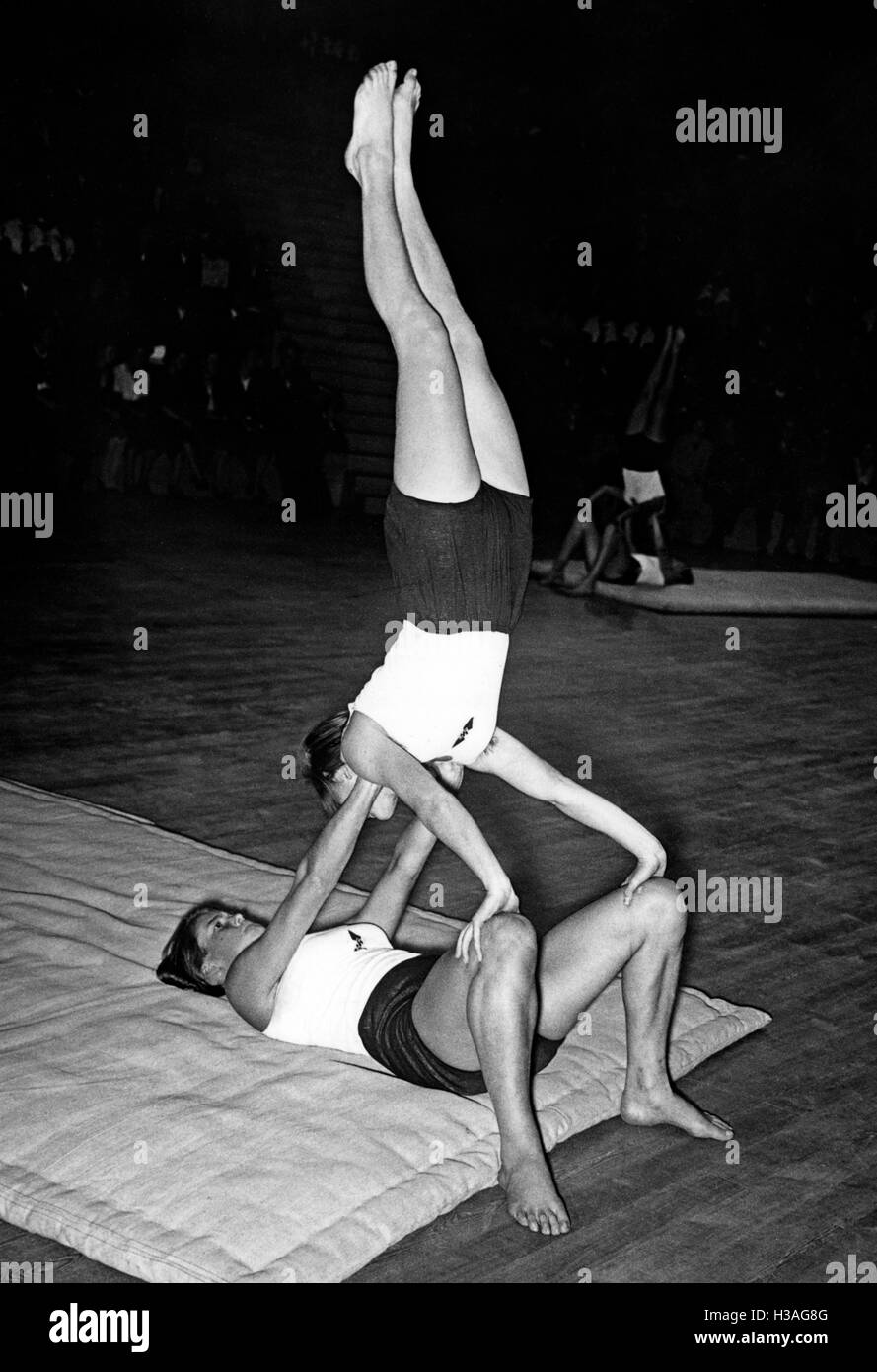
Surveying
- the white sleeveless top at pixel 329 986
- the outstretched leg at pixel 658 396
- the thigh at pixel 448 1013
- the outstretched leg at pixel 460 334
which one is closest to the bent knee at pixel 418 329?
the outstretched leg at pixel 460 334

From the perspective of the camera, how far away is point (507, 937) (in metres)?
2.03

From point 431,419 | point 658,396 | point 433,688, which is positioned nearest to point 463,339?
point 431,419

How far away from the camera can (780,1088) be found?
2568 millimetres

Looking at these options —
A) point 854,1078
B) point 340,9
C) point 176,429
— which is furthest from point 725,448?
point 854,1078

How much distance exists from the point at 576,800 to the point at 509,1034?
16.4 inches

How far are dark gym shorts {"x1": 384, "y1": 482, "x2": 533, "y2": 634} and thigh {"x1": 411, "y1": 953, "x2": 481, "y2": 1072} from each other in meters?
0.52

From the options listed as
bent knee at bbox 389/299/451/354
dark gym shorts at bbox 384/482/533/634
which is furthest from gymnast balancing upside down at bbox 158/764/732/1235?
bent knee at bbox 389/299/451/354

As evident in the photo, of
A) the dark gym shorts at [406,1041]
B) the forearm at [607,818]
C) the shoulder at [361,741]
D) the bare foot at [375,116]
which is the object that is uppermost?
the bare foot at [375,116]

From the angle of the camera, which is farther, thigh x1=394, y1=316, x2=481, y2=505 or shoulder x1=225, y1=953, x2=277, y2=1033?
shoulder x1=225, y1=953, x2=277, y2=1033

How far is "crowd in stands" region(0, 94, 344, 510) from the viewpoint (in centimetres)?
1056

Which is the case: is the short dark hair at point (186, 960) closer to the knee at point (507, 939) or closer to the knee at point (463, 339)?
the knee at point (507, 939)

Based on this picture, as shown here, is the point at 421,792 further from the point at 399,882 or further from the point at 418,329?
the point at 418,329

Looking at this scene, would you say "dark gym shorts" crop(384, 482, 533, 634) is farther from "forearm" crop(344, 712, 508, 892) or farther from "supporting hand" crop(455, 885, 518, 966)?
"supporting hand" crop(455, 885, 518, 966)

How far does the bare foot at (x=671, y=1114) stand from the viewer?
7.72 ft
